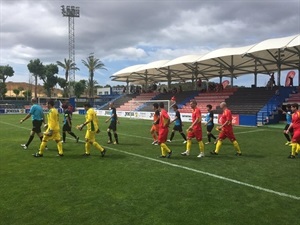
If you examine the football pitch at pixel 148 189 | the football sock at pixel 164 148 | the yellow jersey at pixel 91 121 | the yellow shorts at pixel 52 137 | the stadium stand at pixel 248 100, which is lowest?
the football pitch at pixel 148 189

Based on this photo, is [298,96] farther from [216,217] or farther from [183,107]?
[216,217]

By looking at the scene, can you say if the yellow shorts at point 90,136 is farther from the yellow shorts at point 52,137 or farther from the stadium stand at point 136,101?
the stadium stand at point 136,101

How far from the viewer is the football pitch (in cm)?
518

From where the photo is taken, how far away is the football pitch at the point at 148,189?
5180 millimetres

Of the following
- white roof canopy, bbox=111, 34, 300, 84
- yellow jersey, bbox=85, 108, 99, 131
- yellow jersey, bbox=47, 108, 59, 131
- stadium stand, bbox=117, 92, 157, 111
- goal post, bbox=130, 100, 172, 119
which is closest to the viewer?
yellow jersey, bbox=85, 108, 99, 131

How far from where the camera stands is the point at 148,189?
6738mm

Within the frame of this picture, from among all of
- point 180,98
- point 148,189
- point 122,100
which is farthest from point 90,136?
point 122,100

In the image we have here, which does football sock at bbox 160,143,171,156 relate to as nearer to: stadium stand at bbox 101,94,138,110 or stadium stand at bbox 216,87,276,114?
stadium stand at bbox 216,87,276,114

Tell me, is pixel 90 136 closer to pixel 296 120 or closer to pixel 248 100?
pixel 296 120

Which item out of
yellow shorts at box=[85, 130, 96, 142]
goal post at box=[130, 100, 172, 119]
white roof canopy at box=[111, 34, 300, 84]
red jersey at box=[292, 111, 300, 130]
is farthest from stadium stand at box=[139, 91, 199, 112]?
red jersey at box=[292, 111, 300, 130]

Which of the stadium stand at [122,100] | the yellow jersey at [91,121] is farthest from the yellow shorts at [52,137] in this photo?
the stadium stand at [122,100]

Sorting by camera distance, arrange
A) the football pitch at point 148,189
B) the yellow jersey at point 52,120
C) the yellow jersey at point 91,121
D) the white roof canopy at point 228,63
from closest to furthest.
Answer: the football pitch at point 148,189 < the yellow jersey at point 91,121 < the yellow jersey at point 52,120 < the white roof canopy at point 228,63

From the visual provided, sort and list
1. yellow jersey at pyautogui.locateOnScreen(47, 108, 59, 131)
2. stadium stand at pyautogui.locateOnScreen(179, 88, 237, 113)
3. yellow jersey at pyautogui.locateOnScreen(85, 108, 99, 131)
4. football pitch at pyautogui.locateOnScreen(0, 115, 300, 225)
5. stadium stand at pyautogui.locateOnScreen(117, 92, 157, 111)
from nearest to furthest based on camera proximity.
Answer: football pitch at pyautogui.locateOnScreen(0, 115, 300, 225), yellow jersey at pyautogui.locateOnScreen(85, 108, 99, 131), yellow jersey at pyautogui.locateOnScreen(47, 108, 59, 131), stadium stand at pyautogui.locateOnScreen(179, 88, 237, 113), stadium stand at pyautogui.locateOnScreen(117, 92, 157, 111)

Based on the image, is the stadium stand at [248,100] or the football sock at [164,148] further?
the stadium stand at [248,100]
